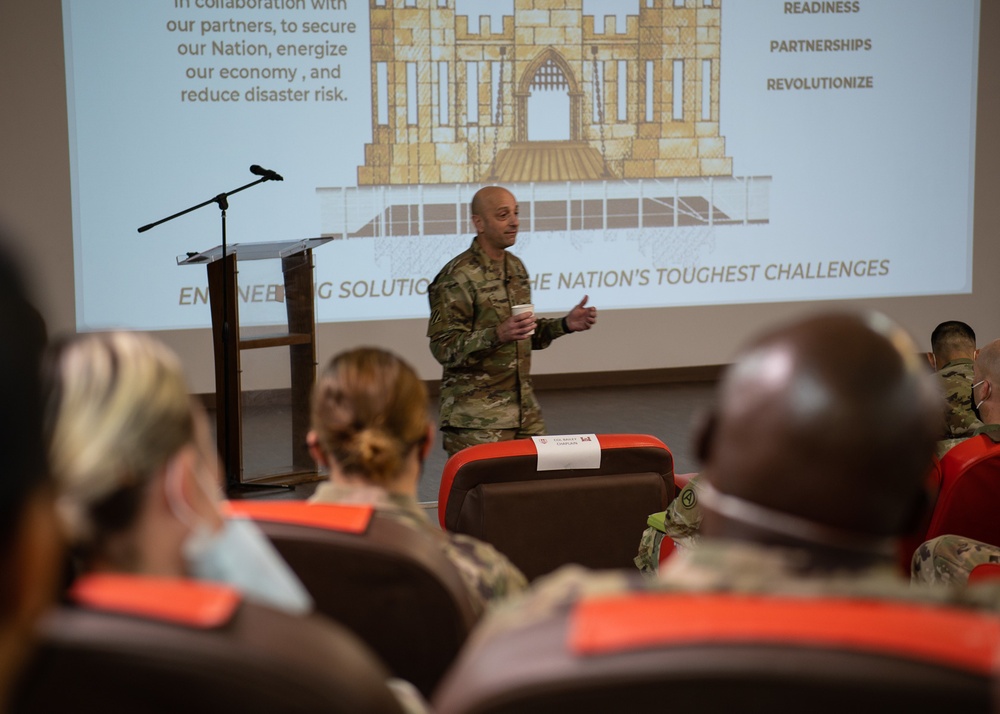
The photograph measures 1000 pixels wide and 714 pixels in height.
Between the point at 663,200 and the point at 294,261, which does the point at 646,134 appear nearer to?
the point at 663,200

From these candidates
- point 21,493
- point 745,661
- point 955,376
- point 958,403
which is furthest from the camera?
point 955,376

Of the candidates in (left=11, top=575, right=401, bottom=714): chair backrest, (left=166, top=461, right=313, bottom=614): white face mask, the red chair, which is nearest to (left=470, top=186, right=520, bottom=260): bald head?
the red chair

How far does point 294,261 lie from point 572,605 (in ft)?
15.5

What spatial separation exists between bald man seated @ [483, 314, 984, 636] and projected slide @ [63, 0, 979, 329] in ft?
21.8

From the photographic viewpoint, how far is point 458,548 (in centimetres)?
157

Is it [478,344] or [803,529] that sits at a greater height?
[803,529]

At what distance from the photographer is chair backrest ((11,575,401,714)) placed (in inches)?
31.3

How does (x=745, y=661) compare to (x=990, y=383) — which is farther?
(x=990, y=383)

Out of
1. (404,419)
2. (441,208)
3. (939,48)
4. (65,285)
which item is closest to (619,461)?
(404,419)

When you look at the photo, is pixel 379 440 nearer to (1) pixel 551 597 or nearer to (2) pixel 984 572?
(1) pixel 551 597

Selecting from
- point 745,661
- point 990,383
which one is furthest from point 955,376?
point 745,661

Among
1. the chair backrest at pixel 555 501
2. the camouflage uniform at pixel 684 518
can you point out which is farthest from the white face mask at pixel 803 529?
the chair backrest at pixel 555 501

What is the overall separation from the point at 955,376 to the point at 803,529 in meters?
3.16

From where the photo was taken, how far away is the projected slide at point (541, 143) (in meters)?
7.18
